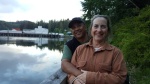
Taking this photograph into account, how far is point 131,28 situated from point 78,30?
29.9 ft

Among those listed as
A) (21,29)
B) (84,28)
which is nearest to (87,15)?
(84,28)

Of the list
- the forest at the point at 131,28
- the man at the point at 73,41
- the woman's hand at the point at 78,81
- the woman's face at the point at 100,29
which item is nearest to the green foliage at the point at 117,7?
the forest at the point at 131,28

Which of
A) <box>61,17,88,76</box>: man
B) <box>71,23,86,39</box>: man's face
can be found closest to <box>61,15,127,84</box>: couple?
<box>61,17,88,76</box>: man

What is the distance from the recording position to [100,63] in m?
2.18

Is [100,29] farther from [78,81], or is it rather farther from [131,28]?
[131,28]

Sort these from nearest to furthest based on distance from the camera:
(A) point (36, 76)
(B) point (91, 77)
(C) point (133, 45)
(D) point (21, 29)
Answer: (B) point (91, 77) < (C) point (133, 45) < (A) point (36, 76) < (D) point (21, 29)

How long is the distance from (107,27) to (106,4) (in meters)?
15.5

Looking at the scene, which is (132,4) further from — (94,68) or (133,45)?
(94,68)

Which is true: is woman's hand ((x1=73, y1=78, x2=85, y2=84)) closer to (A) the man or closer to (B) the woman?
(B) the woman

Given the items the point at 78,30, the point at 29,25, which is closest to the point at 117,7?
the point at 78,30

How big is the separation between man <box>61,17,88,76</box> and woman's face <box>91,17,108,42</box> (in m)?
0.39

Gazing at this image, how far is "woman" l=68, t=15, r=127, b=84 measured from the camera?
2164 millimetres

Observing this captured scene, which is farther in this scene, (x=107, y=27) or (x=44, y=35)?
(x=44, y=35)

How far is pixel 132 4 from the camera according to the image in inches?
664
